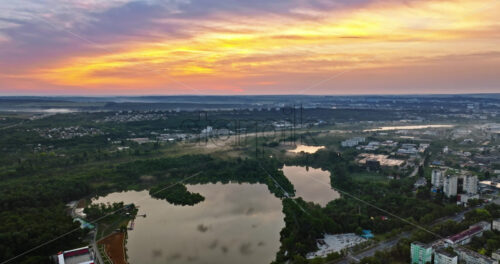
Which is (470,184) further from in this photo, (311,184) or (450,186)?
(311,184)

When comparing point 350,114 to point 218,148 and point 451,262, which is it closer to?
point 218,148

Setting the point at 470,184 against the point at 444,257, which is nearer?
the point at 444,257

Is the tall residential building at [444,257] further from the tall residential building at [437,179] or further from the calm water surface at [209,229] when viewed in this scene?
the tall residential building at [437,179]

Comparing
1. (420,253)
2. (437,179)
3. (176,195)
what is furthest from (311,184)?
(420,253)

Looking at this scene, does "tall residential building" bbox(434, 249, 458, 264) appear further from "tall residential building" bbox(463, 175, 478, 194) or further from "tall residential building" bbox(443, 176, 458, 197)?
"tall residential building" bbox(463, 175, 478, 194)

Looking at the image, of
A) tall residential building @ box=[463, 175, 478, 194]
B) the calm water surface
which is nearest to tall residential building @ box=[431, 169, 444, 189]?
tall residential building @ box=[463, 175, 478, 194]

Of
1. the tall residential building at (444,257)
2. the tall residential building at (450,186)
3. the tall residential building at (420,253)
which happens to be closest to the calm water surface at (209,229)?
the tall residential building at (420,253)
